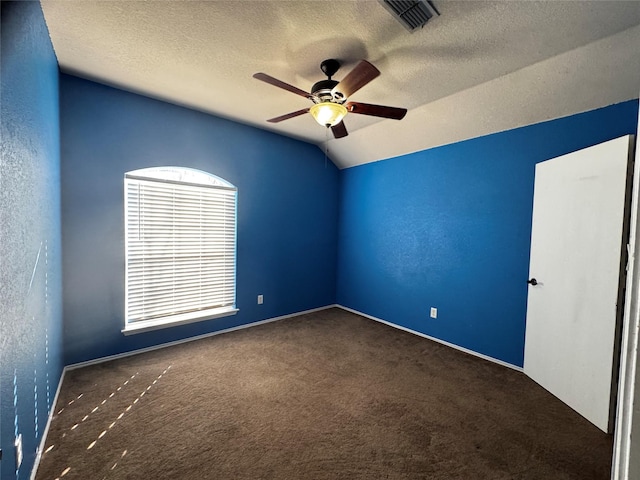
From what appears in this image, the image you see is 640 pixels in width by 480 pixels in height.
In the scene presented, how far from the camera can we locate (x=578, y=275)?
2150 mm

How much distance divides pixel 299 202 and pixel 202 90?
1.96 m

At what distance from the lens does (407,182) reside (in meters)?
3.78

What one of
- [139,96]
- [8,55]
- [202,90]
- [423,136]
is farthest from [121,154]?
[423,136]

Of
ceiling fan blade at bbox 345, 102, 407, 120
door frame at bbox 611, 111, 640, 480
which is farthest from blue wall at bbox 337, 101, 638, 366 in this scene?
door frame at bbox 611, 111, 640, 480

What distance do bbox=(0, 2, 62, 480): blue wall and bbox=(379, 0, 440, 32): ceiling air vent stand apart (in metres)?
1.89

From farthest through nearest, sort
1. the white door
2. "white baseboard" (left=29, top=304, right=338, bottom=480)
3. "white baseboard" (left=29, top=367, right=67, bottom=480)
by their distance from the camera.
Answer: the white door < "white baseboard" (left=29, top=304, right=338, bottom=480) < "white baseboard" (left=29, top=367, right=67, bottom=480)

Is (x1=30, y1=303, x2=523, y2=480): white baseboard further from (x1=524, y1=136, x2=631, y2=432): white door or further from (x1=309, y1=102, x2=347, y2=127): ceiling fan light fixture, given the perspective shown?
(x1=309, y1=102, x2=347, y2=127): ceiling fan light fixture

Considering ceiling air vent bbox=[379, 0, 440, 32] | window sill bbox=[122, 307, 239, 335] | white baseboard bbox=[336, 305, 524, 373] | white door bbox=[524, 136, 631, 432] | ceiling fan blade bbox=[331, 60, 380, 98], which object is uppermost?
ceiling air vent bbox=[379, 0, 440, 32]

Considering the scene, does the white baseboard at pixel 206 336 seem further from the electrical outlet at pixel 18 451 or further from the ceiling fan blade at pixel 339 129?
the ceiling fan blade at pixel 339 129

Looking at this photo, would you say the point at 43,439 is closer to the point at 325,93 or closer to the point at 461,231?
the point at 325,93

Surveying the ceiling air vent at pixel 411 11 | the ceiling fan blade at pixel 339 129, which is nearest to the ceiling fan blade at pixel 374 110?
the ceiling fan blade at pixel 339 129

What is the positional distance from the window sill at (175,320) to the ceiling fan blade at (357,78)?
283 centimetres

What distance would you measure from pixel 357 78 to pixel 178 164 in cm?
223

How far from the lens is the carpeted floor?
1.58 metres
